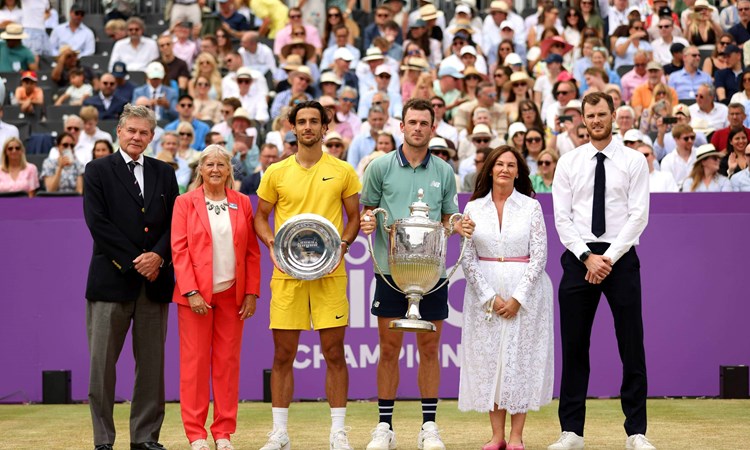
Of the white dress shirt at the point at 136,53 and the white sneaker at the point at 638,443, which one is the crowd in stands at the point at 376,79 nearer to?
the white dress shirt at the point at 136,53

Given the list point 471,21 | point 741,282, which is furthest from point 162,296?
point 471,21

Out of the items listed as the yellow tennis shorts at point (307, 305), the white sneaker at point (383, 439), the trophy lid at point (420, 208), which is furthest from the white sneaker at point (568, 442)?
the trophy lid at point (420, 208)

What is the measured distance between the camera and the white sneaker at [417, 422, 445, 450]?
805 cm

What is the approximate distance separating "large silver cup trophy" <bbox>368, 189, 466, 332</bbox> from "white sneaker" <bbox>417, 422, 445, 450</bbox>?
737 mm

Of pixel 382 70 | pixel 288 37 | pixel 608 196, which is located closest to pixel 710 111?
pixel 382 70

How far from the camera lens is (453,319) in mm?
11398

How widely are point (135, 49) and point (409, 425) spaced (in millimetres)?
11205

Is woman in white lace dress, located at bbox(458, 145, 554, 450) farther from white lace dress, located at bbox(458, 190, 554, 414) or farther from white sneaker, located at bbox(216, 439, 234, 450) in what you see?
white sneaker, located at bbox(216, 439, 234, 450)

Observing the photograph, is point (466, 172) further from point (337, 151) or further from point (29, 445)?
point (29, 445)

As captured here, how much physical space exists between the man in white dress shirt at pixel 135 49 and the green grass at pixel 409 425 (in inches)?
350

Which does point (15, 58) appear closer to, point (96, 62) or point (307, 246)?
point (96, 62)

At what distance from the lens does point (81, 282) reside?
→ 11.5 m

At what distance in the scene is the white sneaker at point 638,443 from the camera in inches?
314

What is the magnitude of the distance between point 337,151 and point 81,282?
3850 millimetres
